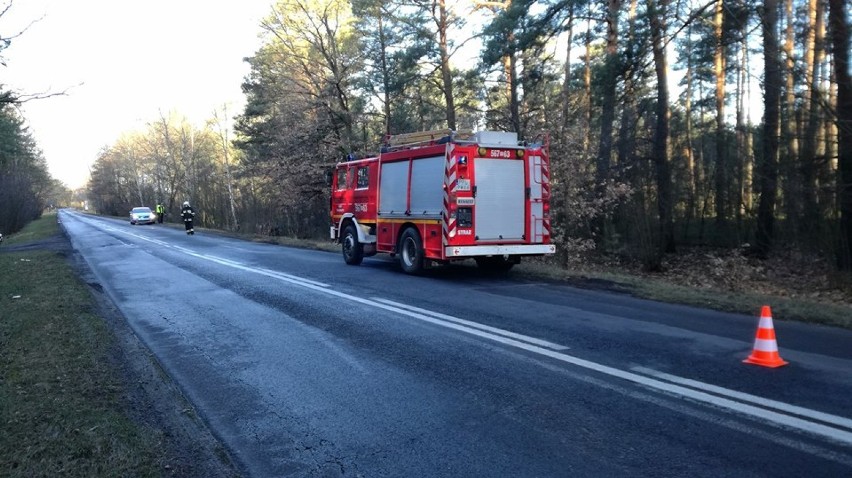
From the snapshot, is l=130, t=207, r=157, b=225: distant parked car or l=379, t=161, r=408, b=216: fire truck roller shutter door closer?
l=379, t=161, r=408, b=216: fire truck roller shutter door

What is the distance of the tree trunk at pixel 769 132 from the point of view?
13719 millimetres

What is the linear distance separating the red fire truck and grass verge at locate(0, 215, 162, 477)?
20.9 feet

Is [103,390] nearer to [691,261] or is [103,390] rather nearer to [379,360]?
[379,360]

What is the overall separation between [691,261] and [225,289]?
607 inches

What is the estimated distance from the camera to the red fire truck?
1220 cm

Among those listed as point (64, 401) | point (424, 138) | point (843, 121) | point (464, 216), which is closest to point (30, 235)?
point (424, 138)

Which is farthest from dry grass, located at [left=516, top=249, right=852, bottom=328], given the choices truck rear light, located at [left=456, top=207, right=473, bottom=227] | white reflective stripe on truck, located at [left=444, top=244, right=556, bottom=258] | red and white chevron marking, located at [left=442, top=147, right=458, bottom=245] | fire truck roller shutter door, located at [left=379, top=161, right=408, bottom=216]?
fire truck roller shutter door, located at [left=379, top=161, right=408, bottom=216]

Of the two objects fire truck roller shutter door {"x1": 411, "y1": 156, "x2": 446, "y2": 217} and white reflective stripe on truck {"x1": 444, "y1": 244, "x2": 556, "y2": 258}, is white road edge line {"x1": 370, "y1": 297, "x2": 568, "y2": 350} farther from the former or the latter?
fire truck roller shutter door {"x1": 411, "y1": 156, "x2": 446, "y2": 217}

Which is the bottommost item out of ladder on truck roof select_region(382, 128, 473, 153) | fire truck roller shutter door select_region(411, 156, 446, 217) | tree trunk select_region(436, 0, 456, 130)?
fire truck roller shutter door select_region(411, 156, 446, 217)

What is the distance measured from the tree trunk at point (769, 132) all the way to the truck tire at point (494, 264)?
719cm

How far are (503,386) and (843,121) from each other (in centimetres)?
1181

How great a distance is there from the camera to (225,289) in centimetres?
1197

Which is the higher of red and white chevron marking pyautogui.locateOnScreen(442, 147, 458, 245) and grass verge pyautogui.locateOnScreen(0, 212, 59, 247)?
red and white chevron marking pyautogui.locateOnScreen(442, 147, 458, 245)

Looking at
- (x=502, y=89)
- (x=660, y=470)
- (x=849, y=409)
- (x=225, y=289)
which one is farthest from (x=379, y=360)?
(x=502, y=89)
